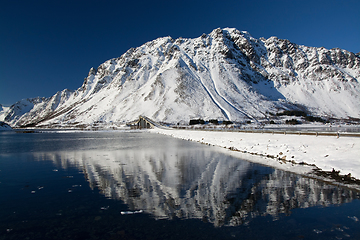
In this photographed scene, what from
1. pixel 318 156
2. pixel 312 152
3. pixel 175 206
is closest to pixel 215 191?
pixel 175 206

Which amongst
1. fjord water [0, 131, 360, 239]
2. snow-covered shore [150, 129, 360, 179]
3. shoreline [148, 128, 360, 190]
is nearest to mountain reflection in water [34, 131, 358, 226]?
fjord water [0, 131, 360, 239]

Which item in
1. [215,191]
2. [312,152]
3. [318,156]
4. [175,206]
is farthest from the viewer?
[312,152]

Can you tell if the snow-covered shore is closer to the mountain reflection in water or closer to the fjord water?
the mountain reflection in water

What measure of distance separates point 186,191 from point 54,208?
6.94m

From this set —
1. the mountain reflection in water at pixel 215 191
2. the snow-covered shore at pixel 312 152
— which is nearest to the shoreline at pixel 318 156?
the snow-covered shore at pixel 312 152

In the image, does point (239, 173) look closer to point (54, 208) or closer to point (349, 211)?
point (349, 211)

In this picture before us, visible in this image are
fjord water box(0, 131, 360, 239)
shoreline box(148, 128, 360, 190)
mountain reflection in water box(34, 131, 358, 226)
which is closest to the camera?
fjord water box(0, 131, 360, 239)

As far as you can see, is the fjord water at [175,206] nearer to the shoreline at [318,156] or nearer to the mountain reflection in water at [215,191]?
the mountain reflection in water at [215,191]

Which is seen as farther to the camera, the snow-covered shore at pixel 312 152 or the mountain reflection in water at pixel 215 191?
the snow-covered shore at pixel 312 152

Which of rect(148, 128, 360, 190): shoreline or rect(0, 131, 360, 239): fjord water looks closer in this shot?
rect(0, 131, 360, 239): fjord water

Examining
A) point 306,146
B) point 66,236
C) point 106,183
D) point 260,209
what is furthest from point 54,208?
point 306,146

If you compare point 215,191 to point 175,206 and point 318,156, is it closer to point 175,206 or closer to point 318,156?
point 175,206

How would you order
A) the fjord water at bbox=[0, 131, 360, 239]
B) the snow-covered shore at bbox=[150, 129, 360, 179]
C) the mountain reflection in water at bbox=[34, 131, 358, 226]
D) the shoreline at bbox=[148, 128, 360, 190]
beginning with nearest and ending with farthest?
the fjord water at bbox=[0, 131, 360, 239] → the mountain reflection in water at bbox=[34, 131, 358, 226] → the shoreline at bbox=[148, 128, 360, 190] → the snow-covered shore at bbox=[150, 129, 360, 179]

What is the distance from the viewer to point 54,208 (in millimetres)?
11359
